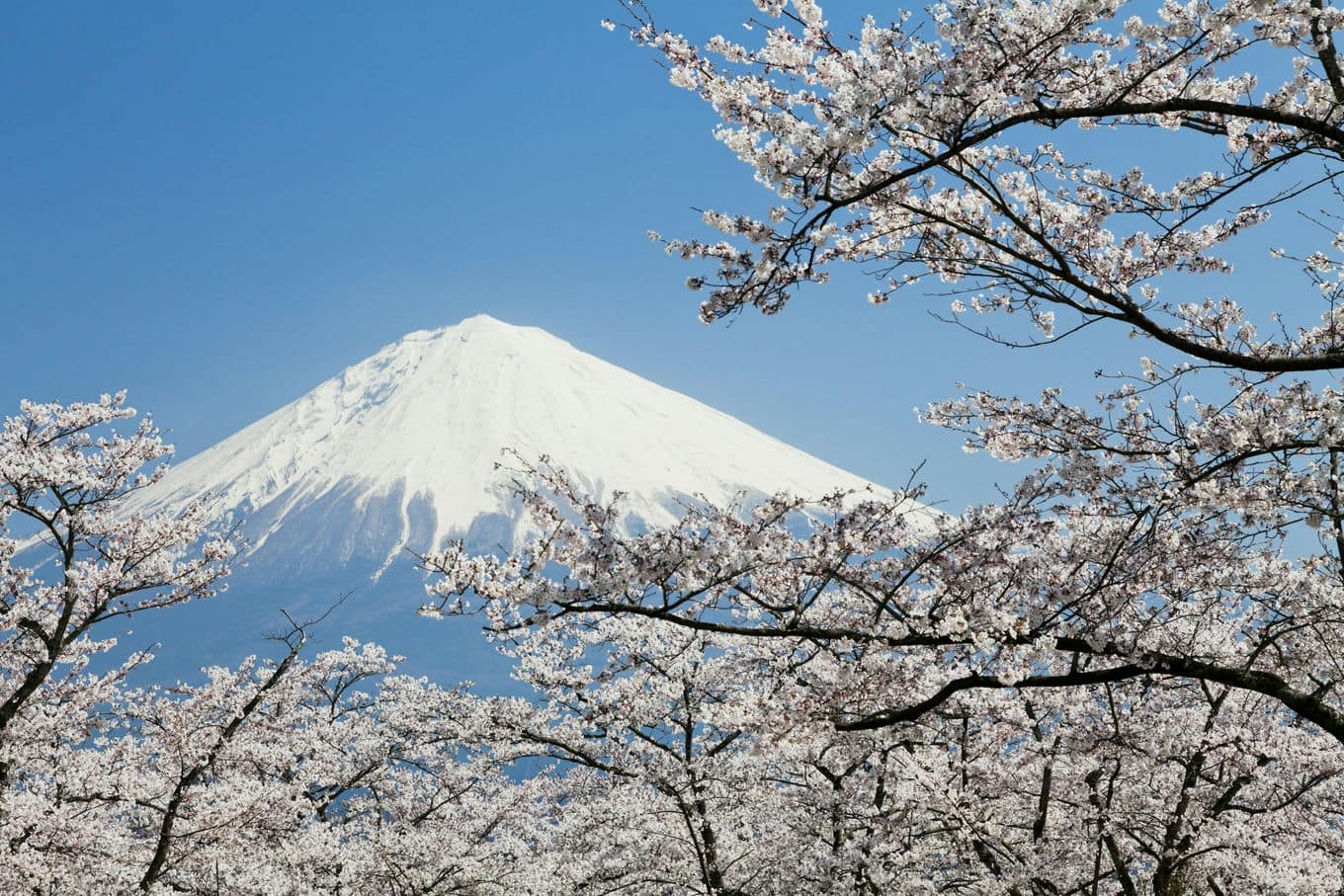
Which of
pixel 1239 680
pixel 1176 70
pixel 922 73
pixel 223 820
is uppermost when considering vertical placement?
pixel 1176 70

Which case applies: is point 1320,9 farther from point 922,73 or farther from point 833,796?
point 833,796

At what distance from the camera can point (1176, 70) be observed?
14.7ft

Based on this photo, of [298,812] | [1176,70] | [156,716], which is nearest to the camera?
[1176,70]

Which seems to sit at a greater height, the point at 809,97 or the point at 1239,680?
the point at 809,97

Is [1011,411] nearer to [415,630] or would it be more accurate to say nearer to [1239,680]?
[1239,680]

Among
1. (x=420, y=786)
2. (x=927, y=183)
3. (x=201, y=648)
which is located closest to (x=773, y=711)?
(x=927, y=183)

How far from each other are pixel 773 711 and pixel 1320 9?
4011mm

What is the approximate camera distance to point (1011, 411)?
566cm

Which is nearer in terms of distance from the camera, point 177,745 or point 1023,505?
point 1023,505

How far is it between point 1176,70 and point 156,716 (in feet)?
42.1

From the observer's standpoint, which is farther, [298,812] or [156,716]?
[298,812]

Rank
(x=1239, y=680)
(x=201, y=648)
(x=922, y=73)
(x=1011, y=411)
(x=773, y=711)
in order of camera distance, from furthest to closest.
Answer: (x=201, y=648) → (x=1011, y=411) → (x=773, y=711) → (x=1239, y=680) → (x=922, y=73)

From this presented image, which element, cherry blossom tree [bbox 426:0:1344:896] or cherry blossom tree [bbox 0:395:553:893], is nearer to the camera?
cherry blossom tree [bbox 426:0:1344:896]

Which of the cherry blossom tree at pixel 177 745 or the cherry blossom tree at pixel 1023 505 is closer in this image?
the cherry blossom tree at pixel 1023 505
